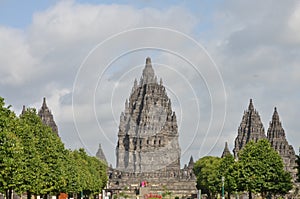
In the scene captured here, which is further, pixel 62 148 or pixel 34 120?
pixel 62 148

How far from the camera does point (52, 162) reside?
70875 mm

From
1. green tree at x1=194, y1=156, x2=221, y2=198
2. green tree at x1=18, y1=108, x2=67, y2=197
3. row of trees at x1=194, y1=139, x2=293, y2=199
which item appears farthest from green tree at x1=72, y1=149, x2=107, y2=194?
row of trees at x1=194, y1=139, x2=293, y2=199

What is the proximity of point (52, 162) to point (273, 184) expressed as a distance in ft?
112

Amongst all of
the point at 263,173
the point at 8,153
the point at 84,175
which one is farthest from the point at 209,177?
Result: the point at 8,153

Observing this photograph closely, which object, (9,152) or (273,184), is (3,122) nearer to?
(9,152)

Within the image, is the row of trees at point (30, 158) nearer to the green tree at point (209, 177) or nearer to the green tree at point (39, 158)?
the green tree at point (39, 158)

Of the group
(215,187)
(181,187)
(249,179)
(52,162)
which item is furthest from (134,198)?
(52,162)

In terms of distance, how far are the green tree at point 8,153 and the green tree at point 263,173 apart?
44869 mm

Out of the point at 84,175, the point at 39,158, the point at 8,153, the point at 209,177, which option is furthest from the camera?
the point at 209,177

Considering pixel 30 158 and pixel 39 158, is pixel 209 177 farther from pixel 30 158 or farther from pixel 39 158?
pixel 30 158

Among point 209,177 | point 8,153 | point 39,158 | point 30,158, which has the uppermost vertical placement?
point 209,177

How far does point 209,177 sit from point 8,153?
8141 cm

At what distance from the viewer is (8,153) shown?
49812mm

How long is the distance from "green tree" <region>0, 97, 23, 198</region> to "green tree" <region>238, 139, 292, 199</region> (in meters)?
44.9
